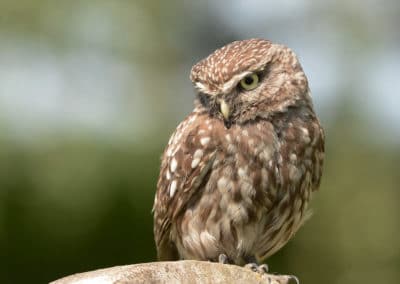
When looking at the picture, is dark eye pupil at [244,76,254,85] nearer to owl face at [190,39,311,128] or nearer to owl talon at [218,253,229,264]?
owl face at [190,39,311,128]

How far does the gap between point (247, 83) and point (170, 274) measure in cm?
159

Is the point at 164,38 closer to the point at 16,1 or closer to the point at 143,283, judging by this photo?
the point at 16,1

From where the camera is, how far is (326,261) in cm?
860

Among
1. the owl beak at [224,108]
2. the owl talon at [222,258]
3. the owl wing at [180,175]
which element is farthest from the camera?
the owl talon at [222,258]

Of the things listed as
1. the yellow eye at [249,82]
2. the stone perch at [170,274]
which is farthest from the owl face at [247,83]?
the stone perch at [170,274]

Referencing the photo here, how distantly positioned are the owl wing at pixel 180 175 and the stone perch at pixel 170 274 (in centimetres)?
119

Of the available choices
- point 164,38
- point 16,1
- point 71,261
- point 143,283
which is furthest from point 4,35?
point 143,283

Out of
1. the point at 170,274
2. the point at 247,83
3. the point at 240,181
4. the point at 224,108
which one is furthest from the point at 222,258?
the point at 170,274

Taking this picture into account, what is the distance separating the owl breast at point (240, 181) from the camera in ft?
15.6

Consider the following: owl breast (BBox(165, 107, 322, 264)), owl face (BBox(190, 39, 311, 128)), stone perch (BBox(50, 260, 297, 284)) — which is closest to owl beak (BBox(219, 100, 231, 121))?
owl face (BBox(190, 39, 311, 128))

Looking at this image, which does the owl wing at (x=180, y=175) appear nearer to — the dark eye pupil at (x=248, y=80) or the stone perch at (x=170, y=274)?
the dark eye pupil at (x=248, y=80)

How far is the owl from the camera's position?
475cm

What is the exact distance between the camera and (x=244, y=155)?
15.6 feet

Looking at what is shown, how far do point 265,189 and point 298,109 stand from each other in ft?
1.49
